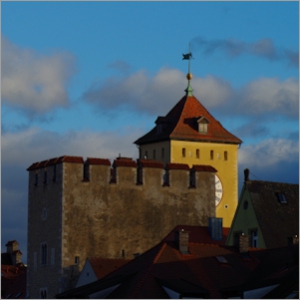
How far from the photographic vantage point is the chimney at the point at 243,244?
213ft

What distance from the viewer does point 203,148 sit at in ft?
297

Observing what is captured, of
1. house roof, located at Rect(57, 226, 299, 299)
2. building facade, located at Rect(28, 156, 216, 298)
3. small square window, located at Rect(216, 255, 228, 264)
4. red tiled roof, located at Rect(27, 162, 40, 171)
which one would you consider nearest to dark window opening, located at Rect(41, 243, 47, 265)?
building facade, located at Rect(28, 156, 216, 298)

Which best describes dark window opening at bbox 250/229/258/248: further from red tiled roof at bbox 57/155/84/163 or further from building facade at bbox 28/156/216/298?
red tiled roof at bbox 57/155/84/163

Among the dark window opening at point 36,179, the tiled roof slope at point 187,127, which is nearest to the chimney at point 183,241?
the dark window opening at point 36,179

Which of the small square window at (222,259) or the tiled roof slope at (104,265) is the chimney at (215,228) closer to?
the tiled roof slope at (104,265)

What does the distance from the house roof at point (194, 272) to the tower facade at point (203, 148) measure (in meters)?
24.2

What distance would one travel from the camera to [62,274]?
75.6 meters

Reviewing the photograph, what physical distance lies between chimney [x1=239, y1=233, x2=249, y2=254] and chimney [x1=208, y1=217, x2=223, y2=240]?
10662 millimetres

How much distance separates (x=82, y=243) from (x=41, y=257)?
351 cm

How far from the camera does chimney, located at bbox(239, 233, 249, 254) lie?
64938 millimetres

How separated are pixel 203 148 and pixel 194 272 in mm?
30435

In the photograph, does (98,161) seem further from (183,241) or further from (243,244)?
(183,241)

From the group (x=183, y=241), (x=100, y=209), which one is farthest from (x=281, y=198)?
(x=183, y=241)

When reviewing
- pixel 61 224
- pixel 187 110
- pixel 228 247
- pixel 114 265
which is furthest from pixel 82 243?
pixel 187 110
